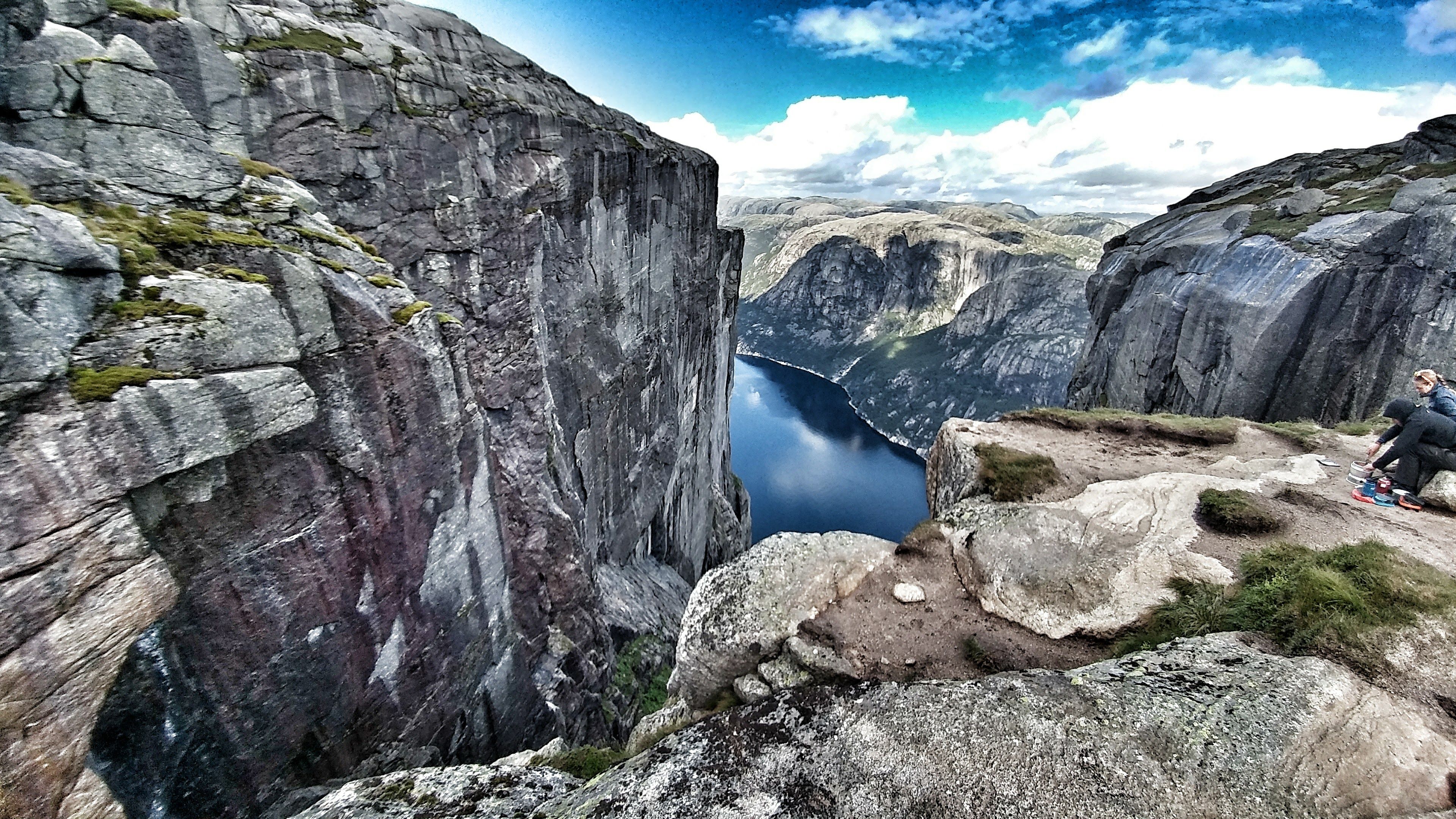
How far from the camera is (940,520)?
15.0 metres

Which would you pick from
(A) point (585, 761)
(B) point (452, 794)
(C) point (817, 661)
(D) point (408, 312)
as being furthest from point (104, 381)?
(C) point (817, 661)

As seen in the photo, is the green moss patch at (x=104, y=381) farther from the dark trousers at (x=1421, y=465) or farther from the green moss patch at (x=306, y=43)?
the dark trousers at (x=1421, y=465)

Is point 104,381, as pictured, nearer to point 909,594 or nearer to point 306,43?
point 909,594

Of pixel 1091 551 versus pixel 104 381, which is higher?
pixel 104 381

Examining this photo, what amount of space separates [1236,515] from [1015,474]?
4906mm

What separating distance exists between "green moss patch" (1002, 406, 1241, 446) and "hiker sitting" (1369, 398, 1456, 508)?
6.71 metres

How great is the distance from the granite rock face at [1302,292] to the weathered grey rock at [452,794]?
3900cm

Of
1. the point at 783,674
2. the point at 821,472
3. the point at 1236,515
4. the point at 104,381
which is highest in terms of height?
the point at 104,381

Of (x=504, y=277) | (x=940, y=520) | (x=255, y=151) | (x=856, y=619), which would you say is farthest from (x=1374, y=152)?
(x=255, y=151)

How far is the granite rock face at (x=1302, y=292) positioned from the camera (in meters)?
27.1

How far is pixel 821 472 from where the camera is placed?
424 feet

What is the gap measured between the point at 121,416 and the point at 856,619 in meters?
13.4

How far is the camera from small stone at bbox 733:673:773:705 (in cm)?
1066

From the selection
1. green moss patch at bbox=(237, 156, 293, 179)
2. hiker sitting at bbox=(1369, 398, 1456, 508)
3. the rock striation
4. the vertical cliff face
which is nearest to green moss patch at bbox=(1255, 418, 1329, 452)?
hiker sitting at bbox=(1369, 398, 1456, 508)
